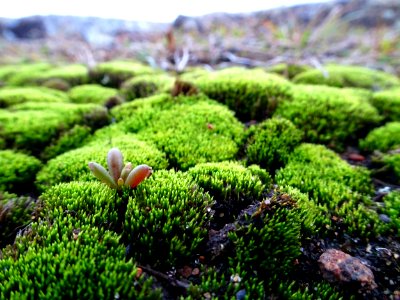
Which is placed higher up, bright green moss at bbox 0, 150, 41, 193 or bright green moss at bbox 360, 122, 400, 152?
bright green moss at bbox 360, 122, 400, 152

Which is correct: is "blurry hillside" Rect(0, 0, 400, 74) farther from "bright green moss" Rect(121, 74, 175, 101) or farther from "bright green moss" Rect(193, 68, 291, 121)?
"bright green moss" Rect(193, 68, 291, 121)

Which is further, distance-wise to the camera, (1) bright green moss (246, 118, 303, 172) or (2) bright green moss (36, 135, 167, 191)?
(1) bright green moss (246, 118, 303, 172)

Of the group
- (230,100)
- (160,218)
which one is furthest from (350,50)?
(160,218)

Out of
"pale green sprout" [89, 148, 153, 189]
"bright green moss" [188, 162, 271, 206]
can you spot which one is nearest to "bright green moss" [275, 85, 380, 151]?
"bright green moss" [188, 162, 271, 206]

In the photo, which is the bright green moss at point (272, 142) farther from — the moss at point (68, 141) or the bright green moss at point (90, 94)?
the bright green moss at point (90, 94)

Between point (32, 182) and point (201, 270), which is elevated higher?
point (201, 270)

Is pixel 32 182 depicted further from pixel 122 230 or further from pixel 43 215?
pixel 122 230
